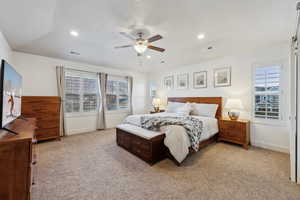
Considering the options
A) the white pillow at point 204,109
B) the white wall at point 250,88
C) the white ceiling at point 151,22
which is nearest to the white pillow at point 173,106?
the white pillow at point 204,109

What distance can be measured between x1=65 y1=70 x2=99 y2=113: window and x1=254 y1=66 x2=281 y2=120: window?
5184mm

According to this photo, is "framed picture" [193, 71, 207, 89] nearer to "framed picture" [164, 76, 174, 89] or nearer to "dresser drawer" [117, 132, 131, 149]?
"framed picture" [164, 76, 174, 89]

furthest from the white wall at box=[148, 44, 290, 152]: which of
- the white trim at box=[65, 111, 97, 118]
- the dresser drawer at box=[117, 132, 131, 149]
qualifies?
the white trim at box=[65, 111, 97, 118]

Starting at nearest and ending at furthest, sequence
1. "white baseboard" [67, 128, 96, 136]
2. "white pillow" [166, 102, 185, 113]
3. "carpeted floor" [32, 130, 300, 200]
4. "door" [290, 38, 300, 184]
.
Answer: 1. "carpeted floor" [32, 130, 300, 200]
2. "door" [290, 38, 300, 184]
3. "white baseboard" [67, 128, 96, 136]
4. "white pillow" [166, 102, 185, 113]

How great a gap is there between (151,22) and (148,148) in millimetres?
2269

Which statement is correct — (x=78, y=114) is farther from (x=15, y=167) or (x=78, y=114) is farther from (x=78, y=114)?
(x=15, y=167)

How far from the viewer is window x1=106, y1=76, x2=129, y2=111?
17.8 ft

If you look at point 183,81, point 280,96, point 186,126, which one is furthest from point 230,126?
point 183,81

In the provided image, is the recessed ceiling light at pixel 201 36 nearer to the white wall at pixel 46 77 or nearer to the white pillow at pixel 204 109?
the white pillow at pixel 204 109

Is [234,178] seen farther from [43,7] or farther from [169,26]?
[43,7]

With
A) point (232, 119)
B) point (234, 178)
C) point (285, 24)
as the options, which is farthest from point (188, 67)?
point (234, 178)

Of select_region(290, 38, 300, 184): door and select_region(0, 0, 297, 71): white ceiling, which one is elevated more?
select_region(0, 0, 297, 71): white ceiling

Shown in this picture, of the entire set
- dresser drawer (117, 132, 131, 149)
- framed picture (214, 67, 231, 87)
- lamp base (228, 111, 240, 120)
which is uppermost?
framed picture (214, 67, 231, 87)

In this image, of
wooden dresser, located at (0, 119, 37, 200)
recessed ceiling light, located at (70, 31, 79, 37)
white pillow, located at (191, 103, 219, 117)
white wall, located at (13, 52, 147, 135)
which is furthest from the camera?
white pillow, located at (191, 103, 219, 117)
